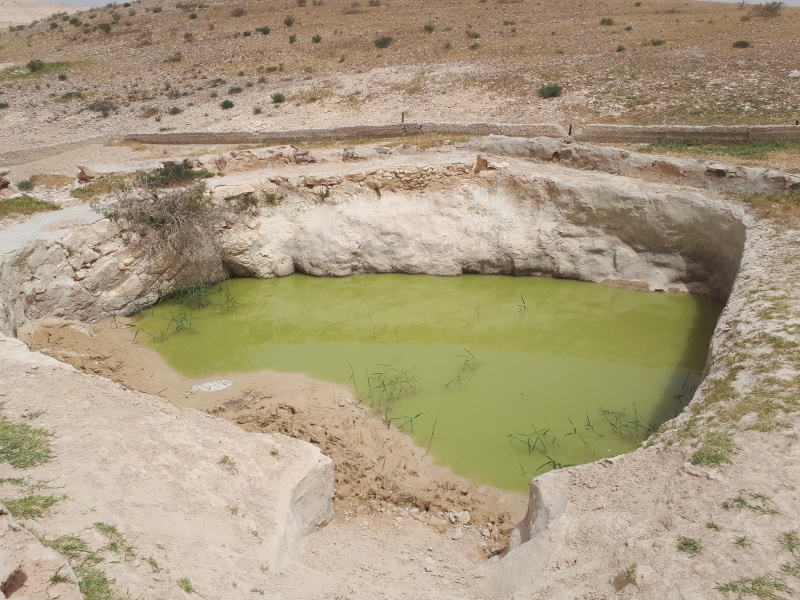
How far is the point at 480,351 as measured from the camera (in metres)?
9.15

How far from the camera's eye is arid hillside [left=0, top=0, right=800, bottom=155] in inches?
680

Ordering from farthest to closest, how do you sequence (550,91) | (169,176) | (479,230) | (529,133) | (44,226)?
(550,91) < (529,133) < (169,176) < (479,230) < (44,226)

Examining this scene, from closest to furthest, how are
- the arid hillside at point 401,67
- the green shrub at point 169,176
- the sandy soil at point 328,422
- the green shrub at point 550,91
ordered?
the sandy soil at point 328,422, the green shrub at point 169,176, the arid hillside at point 401,67, the green shrub at point 550,91

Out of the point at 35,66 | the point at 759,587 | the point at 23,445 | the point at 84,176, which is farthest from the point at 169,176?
the point at 35,66

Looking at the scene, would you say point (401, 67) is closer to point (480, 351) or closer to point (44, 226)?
point (44, 226)

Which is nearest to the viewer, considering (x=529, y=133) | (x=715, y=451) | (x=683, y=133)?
(x=715, y=451)

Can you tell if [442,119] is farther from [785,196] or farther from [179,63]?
[179,63]

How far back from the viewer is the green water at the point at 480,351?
23.7 feet

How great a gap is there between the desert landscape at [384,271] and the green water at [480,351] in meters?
0.38

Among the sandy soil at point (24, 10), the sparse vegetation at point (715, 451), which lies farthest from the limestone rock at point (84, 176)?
the sandy soil at point (24, 10)

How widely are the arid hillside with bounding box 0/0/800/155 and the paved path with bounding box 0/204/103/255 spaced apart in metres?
8.87

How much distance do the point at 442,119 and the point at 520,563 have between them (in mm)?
14659

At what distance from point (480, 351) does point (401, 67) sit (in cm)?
1752

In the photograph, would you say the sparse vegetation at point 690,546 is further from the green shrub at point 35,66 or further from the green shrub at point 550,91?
the green shrub at point 35,66
